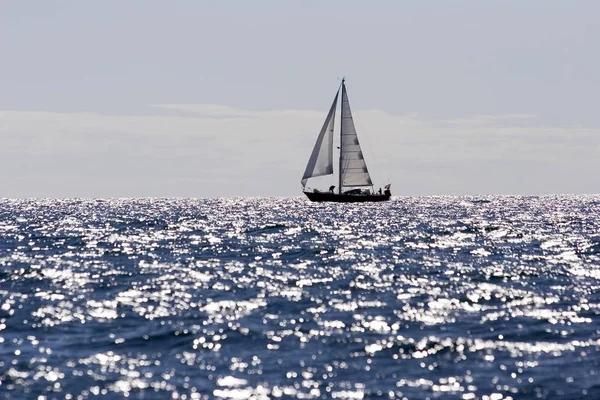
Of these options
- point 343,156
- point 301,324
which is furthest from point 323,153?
point 301,324

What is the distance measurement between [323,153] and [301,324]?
315 ft

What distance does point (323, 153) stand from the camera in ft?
392

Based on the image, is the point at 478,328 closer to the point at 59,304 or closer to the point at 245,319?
the point at 245,319

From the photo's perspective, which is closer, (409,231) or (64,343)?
(64,343)

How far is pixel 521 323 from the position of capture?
24250 mm

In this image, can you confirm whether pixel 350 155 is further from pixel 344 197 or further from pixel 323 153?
pixel 344 197

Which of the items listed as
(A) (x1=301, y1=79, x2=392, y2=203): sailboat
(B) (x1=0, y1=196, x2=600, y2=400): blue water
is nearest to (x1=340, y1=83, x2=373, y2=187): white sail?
(A) (x1=301, y1=79, x2=392, y2=203): sailboat

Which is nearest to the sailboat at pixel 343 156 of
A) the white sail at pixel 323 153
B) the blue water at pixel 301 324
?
the white sail at pixel 323 153

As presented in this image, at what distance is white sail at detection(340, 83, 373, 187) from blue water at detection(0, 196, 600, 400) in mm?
72661

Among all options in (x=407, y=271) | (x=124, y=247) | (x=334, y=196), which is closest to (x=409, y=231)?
(x=124, y=247)

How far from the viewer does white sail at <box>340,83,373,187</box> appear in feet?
394

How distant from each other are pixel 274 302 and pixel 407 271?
11.4 meters

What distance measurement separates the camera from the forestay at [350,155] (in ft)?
394

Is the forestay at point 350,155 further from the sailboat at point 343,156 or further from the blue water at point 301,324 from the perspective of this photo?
the blue water at point 301,324
